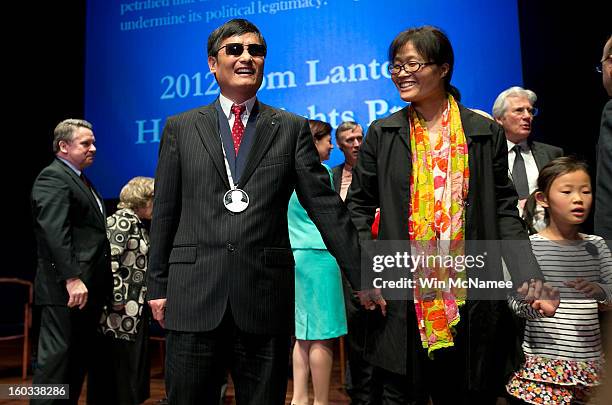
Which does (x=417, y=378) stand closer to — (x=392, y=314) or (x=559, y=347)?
(x=392, y=314)

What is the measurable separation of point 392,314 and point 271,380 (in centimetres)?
41

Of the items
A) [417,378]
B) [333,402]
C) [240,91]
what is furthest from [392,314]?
[333,402]

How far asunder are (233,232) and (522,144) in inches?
81.4

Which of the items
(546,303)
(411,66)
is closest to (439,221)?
(546,303)

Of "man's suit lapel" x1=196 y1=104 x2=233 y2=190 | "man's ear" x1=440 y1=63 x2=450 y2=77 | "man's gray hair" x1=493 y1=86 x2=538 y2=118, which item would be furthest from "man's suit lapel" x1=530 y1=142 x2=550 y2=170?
"man's suit lapel" x1=196 y1=104 x2=233 y2=190

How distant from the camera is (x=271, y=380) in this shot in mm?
1862

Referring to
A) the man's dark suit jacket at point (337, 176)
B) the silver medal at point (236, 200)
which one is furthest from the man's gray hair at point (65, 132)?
the silver medal at point (236, 200)

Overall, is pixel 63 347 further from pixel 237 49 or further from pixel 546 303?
pixel 546 303

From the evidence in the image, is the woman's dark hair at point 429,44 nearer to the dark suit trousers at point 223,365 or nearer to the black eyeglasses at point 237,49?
the black eyeglasses at point 237,49

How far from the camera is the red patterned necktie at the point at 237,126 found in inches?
79.3

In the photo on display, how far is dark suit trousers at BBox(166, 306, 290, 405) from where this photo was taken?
72.7 inches

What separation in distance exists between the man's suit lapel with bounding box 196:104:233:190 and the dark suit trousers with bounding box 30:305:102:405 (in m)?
1.75

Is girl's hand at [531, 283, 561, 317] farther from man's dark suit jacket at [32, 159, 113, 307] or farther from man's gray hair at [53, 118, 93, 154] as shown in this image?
man's gray hair at [53, 118, 93, 154]

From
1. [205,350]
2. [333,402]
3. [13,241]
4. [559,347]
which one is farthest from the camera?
[13,241]
